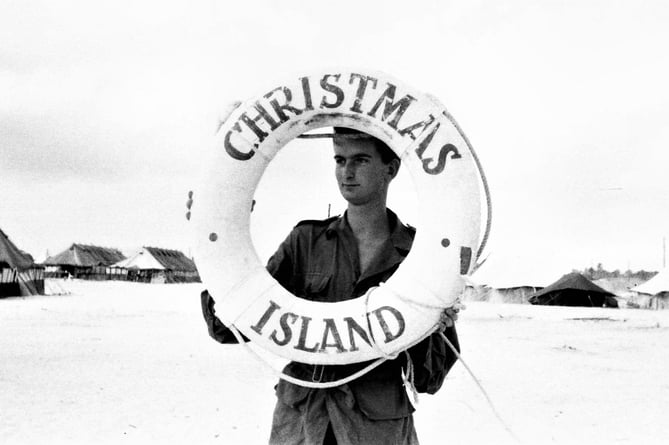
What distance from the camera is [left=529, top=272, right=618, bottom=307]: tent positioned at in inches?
978

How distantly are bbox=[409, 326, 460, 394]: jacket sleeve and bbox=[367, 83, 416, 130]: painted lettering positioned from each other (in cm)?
72

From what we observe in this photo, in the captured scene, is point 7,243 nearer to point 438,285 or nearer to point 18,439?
point 18,439

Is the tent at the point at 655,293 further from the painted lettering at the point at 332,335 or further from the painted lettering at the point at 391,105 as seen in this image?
the painted lettering at the point at 332,335

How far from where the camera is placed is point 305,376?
216 centimetres

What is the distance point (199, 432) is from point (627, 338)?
9.97m

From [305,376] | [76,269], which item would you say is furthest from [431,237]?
[76,269]

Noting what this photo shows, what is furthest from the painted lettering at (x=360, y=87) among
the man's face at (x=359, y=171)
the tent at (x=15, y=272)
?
the tent at (x=15, y=272)

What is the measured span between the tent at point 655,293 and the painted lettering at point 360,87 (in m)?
24.8

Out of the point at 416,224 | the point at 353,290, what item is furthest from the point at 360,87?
the point at 353,290

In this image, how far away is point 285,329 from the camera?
213cm

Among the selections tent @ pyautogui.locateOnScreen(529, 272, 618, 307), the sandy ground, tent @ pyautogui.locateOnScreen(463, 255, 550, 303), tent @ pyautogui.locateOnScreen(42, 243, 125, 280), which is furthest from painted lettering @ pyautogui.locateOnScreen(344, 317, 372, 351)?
tent @ pyautogui.locateOnScreen(42, 243, 125, 280)

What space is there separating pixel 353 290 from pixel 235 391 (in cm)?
456

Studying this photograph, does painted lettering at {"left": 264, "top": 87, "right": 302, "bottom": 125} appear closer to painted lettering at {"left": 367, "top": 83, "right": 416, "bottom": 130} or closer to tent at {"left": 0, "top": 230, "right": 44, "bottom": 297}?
painted lettering at {"left": 367, "top": 83, "right": 416, "bottom": 130}

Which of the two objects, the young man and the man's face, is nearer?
the young man
